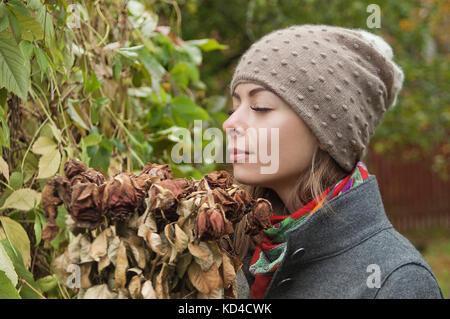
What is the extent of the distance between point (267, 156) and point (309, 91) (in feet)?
0.63

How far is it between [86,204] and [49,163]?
364 mm

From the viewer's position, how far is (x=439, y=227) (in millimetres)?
9203

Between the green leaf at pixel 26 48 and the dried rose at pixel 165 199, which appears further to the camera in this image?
the green leaf at pixel 26 48

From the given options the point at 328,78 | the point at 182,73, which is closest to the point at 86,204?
the point at 328,78

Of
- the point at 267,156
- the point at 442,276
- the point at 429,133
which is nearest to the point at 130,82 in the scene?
the point at 267,156

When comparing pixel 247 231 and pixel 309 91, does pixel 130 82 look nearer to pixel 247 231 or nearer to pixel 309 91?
pixel 309 91

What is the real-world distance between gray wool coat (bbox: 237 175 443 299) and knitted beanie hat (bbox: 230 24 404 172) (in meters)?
0.15

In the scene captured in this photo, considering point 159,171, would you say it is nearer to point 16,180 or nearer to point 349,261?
point 16,180

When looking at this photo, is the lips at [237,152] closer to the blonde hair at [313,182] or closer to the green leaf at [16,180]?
the blonde hair at [313,182]

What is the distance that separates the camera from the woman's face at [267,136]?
40.0 inches

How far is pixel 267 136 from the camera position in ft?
3.34

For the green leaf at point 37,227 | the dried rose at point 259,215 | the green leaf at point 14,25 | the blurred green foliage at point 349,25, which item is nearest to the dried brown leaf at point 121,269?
the dried rose at point 259,215

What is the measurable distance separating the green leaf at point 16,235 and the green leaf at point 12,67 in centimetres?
23
